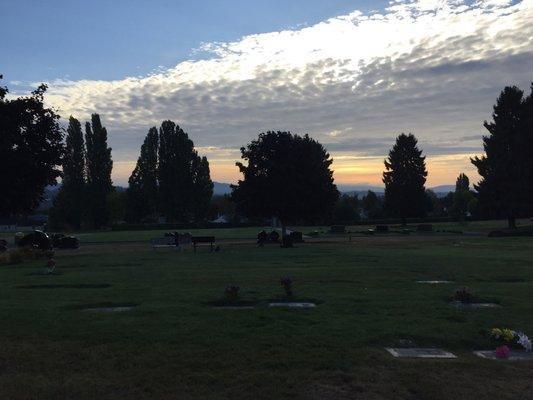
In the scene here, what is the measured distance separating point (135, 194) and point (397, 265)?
76.0m

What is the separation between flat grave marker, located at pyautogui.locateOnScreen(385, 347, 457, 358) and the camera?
6.53 m

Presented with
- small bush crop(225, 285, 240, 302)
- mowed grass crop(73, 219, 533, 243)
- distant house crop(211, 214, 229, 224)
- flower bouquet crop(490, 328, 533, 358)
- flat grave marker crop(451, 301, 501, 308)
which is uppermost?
distant house crop(211, 214, 229, 224)

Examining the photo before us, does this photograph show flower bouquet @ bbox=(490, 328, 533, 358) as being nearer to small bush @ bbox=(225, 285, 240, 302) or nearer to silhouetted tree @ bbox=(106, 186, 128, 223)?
small bush @ bbox=(225, 285, 240, 302)

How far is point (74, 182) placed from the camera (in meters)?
76.9

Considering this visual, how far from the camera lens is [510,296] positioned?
11.4 metres

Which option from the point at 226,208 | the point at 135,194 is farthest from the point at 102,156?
the point at 226,208

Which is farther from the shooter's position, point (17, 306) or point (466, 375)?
point (17, 306)

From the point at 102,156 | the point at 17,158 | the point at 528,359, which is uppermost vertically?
the point at 102,156

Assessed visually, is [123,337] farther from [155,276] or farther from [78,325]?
[155,276]

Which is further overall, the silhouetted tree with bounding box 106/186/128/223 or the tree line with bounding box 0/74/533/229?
the silhouetted tree with bounding box 106/186/128/223

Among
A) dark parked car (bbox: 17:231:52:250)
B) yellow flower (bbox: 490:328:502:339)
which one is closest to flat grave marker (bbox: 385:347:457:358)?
yellow flower (bbox: 490:328:502:339)

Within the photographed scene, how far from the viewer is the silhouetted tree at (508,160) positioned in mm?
53594

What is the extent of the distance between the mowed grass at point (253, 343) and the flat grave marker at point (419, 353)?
0.16 meters

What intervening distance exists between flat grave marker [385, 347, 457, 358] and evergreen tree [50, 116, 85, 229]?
73394mm
